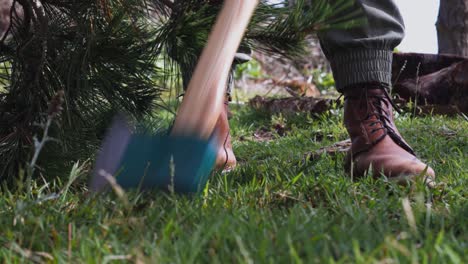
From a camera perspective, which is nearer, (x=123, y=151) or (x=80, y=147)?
(x=123, y=151)

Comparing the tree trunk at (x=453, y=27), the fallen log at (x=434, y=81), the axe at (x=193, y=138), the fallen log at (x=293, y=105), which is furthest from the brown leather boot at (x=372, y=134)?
the tree trunk at (x=453, y=27)

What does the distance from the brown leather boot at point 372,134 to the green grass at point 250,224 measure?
0.07m

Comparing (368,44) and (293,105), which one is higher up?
(368,44)

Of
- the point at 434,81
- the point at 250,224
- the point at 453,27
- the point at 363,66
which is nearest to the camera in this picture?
the point at 250,224

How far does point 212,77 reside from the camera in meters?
1.23

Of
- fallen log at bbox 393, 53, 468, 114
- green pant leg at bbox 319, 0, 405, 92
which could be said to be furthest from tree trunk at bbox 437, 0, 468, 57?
green pant leg at bbox 319, 0, 405, 92

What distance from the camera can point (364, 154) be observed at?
1688 mm

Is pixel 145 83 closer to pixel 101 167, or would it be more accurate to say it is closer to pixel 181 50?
pixel 181 50

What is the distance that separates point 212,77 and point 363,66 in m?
0.64

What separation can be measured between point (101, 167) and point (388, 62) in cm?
92

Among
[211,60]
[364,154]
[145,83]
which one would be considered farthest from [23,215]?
[364,154]

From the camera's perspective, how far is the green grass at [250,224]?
860mm

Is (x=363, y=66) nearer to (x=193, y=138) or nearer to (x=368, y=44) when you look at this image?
(x=368, y=44)

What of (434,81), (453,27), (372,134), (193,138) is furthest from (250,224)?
(453,27)
